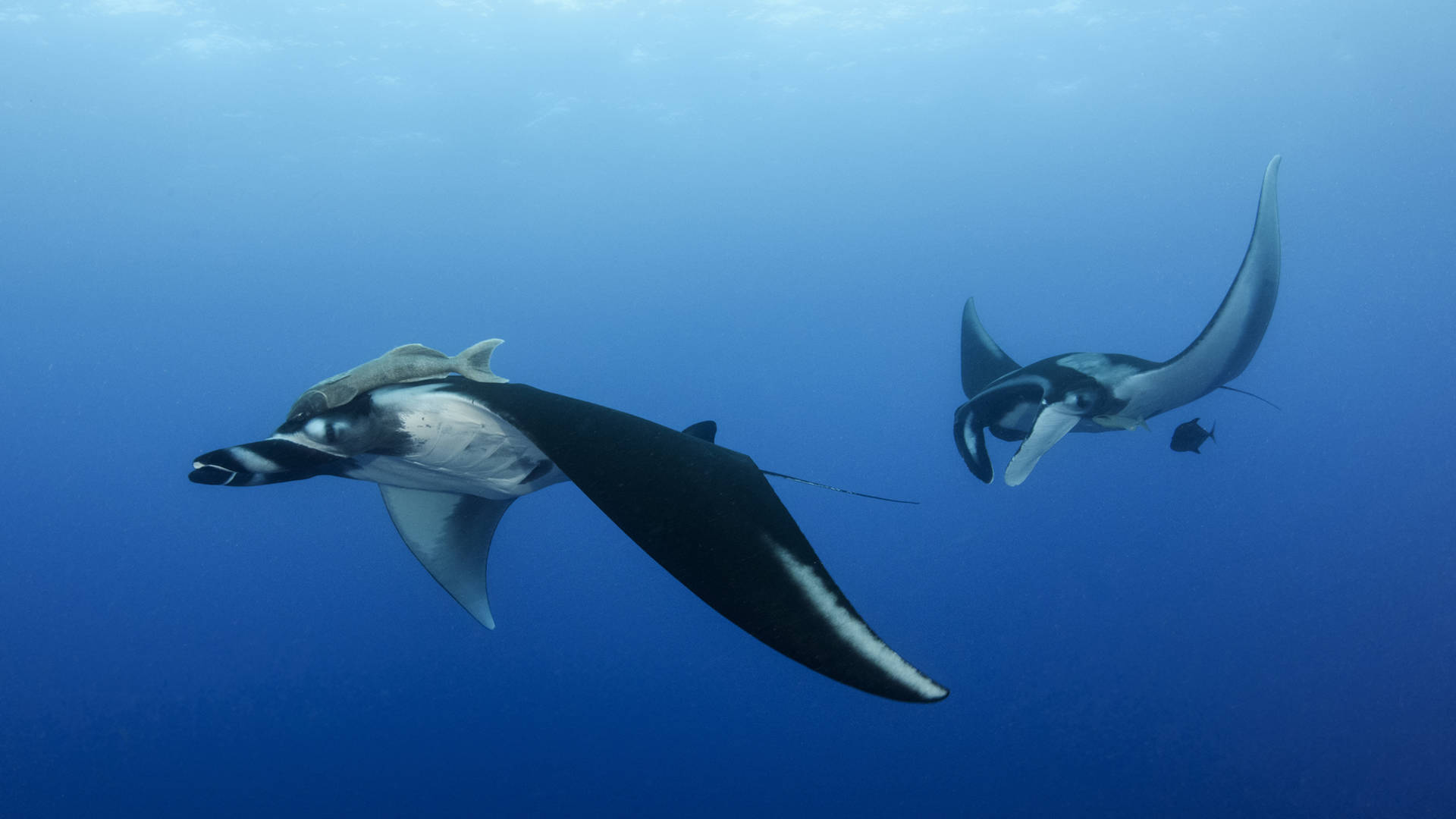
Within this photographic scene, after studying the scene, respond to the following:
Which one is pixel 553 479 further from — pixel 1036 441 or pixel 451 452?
pixel 1036 441

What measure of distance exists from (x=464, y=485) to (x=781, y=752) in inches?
291

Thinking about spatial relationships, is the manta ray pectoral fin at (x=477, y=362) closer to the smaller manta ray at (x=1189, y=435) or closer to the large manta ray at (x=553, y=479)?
the large manta ray at (x=553, y=479)

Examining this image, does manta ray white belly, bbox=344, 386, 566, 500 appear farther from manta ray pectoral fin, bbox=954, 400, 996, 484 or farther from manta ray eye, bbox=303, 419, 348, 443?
manta ray pectoral fin, bbox=954, 400, 996, 484

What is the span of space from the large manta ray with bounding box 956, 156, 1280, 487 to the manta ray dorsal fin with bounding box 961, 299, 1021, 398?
3.73ft

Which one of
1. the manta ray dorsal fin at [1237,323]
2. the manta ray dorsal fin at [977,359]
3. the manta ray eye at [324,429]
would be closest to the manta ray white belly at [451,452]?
the manta ray eye at [324,429]

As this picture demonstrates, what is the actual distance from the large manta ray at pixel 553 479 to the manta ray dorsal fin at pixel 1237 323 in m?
3.18

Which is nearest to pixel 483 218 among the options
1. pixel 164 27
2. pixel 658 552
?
pixel 164 27

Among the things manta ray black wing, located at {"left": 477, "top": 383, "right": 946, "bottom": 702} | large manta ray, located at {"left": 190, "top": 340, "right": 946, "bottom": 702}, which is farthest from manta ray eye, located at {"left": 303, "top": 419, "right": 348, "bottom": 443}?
manta ray black wing, located at {"left": 477, "top": 383, "right": 946, "bottom": 702}

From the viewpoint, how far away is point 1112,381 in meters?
4.00

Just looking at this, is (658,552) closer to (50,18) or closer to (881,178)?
(50,18)

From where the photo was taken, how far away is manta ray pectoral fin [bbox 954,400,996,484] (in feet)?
13.0

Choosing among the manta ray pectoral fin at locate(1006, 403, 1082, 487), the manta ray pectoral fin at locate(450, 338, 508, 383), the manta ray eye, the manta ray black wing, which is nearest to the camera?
the manta ray black wing

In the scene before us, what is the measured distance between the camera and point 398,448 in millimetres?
2057

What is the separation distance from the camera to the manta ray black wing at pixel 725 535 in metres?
1.04
